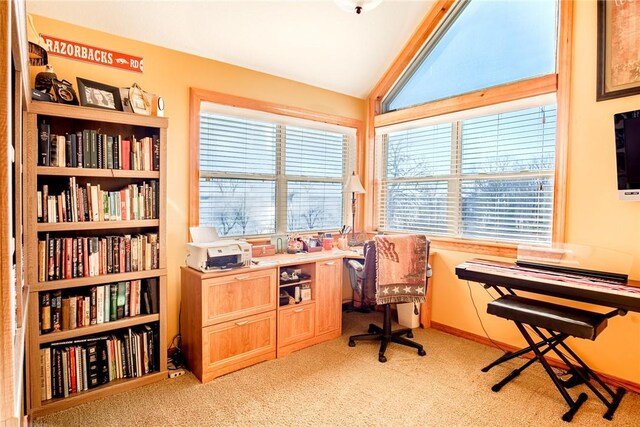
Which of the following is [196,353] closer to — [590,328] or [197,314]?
[197,314]

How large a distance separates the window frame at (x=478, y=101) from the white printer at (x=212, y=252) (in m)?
1.95

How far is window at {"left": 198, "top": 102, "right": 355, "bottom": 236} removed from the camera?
3168mm

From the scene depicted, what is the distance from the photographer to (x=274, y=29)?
2992mm

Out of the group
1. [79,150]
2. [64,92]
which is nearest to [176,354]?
[79,150]

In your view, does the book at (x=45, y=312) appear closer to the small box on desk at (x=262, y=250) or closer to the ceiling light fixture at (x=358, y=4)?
the small box on desk at (x=262, y=250)

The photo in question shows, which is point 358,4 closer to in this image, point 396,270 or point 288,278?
point 396,270

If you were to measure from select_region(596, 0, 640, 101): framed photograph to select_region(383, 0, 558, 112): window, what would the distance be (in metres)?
0.36

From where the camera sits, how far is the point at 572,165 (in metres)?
2.69

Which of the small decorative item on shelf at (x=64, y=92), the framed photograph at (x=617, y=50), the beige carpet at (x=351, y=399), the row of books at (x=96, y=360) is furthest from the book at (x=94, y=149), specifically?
the framed photograph at (x=617, y=50)

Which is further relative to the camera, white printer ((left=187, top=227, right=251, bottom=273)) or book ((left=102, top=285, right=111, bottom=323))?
white printer ((left=187, top=227, right=251, bottom=273))

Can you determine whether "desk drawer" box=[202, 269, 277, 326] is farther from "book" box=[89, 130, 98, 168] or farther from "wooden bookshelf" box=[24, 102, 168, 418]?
"book" box=[89, 130, 98, 168]

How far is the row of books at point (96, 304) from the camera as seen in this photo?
2201mm

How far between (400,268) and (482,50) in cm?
217

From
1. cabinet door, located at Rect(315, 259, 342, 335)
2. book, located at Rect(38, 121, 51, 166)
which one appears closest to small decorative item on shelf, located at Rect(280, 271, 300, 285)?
cabinet door, located at Rect(315, 259, 342, 335)
